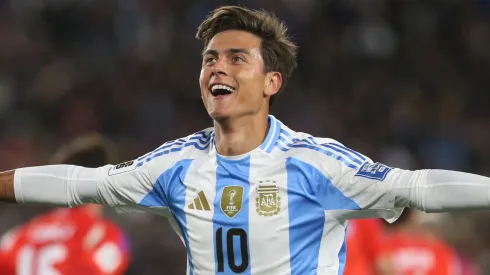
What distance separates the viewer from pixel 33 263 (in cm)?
583

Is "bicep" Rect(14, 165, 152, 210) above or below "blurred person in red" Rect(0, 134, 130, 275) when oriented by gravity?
below

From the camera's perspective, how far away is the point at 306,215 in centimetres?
372

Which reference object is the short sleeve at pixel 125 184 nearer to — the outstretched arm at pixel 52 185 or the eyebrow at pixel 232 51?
the outstretched arm at pixel 52 185

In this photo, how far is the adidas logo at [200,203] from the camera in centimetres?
382

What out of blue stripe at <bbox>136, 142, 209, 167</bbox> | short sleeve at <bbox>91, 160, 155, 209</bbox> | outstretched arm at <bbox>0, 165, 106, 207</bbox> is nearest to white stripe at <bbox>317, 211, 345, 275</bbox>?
blue stripe at <bbox>136, 142, 209, 167</bbox>

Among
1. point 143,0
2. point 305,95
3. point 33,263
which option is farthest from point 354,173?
point 143,0

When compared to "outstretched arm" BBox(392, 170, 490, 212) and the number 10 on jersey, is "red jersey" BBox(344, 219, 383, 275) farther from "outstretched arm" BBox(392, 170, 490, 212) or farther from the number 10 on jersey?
"outstretched arm" BBox(392, 170, 490, 212)

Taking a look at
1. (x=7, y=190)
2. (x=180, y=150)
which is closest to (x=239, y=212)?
(x=180, y=150)

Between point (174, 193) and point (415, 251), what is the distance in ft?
11.2

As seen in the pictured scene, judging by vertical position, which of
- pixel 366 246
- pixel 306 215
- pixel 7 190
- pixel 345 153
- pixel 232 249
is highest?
pixel 366 246

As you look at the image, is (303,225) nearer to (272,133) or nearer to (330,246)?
(330,246)

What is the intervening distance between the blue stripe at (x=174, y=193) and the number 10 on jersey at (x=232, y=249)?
0.16m

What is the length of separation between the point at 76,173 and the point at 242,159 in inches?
26.2

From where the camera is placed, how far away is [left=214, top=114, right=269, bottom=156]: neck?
3910 mm
